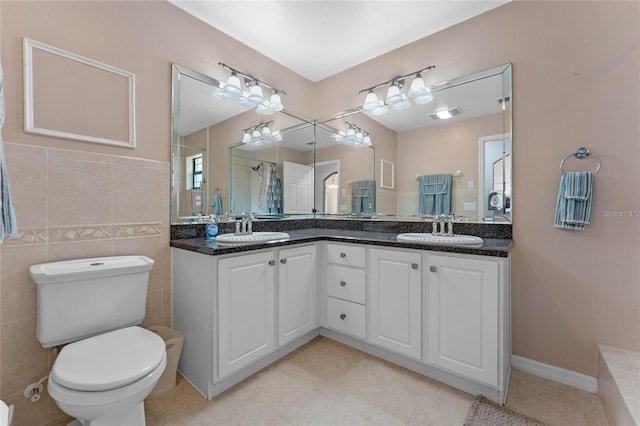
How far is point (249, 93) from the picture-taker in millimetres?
2301

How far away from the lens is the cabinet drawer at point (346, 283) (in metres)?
1.97

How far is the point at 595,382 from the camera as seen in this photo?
5.25ft

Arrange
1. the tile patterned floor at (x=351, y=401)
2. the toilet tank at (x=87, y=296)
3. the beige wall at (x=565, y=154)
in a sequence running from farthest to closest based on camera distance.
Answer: the beige wall at (x=565, y=154) < the tile patterned floor at (x=351, y=401) < the toilet tank at (x=87, y=296)

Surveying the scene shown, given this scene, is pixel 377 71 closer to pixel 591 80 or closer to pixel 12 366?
pixel 591 80

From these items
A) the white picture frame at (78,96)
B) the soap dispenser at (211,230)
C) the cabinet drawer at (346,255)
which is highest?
the white picture frame at (78,96)

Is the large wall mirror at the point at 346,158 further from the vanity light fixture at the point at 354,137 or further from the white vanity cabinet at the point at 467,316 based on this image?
the white vanity cabinet at the point at 467,316

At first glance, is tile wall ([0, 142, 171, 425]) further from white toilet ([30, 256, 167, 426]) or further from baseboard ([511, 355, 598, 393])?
baseboard ([511, 355, 598, 393])

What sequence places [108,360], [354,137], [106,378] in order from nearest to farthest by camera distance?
[106,378] < [108,360] < [354,137]

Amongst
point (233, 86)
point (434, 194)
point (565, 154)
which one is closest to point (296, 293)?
point (434, 194)

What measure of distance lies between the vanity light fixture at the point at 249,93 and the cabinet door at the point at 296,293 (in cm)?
130

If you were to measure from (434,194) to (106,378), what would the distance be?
87.4 inches

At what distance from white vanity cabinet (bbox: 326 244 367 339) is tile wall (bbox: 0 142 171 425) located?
1184mm

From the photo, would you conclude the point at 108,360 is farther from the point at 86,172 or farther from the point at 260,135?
the point at 260,135

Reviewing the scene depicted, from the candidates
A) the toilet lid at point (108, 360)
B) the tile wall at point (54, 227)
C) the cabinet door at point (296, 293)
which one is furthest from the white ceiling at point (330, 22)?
the toilet lid at point (108, 360)
